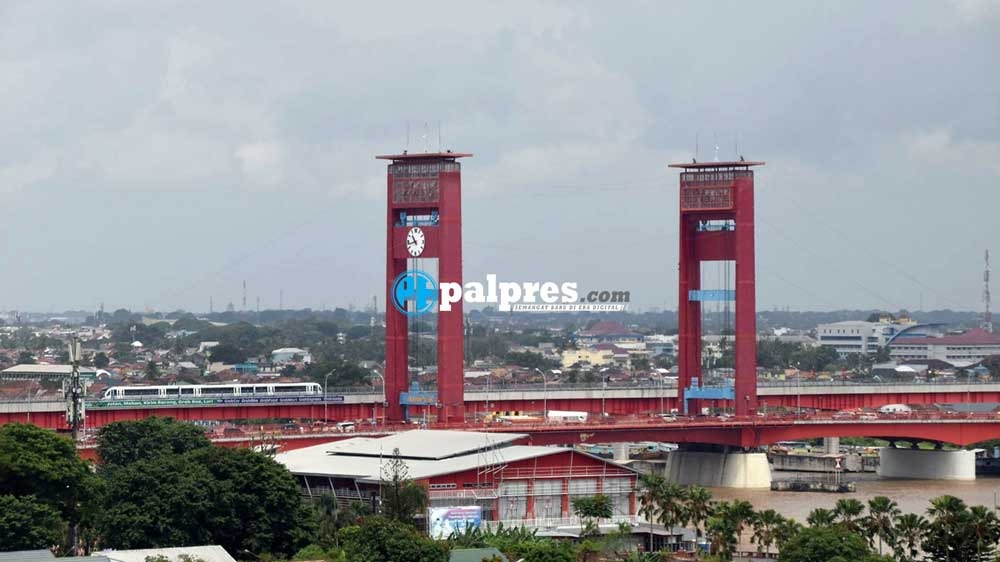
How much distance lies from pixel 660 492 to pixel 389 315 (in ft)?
128

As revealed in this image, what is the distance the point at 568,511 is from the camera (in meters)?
88.1

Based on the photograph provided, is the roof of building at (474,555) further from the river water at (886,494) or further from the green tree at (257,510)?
the river water at (886,494)

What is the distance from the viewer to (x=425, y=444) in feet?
315

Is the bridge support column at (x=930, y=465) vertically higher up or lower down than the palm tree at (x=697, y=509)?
lower down

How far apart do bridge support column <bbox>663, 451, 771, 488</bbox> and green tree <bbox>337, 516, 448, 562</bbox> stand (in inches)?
2239

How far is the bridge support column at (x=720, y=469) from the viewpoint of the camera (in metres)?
125

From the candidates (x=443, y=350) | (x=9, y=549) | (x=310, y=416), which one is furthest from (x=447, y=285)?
(x=9, y=549)

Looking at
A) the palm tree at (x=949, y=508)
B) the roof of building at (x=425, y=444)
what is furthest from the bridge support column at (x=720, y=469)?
the palm tree at (x=949, y=508)

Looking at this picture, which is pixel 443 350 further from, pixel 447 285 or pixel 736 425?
pixel 736 425

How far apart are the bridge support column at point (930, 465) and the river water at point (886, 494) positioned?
1.22m

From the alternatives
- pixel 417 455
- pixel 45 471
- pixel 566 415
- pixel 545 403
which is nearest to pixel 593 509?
pixel 417 455

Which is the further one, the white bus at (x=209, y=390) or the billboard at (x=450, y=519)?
the white bus at (x=209, y=390)

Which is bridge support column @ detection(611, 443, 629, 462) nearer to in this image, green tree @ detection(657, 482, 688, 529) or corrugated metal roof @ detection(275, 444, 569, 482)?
corrugated metal roof @ detection(275, 444, 569, 482)

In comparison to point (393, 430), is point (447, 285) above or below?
above
